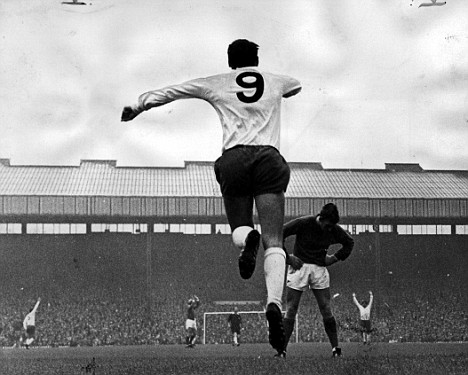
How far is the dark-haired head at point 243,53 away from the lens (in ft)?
19.0

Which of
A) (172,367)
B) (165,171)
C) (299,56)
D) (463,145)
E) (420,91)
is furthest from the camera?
(165,171)

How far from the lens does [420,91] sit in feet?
63.7

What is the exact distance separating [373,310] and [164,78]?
11.0 m

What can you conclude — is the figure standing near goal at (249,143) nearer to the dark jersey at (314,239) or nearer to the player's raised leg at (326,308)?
the dark jersey at (314,239)

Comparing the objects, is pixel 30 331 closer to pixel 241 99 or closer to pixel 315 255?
pixel 315 255

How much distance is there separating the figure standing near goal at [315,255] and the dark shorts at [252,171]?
1.81m

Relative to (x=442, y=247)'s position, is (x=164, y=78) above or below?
above

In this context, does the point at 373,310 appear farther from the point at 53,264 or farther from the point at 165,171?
the point at 53,264

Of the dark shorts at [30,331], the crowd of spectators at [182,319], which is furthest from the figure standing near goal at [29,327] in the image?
the crowd of spectators at [182,319]

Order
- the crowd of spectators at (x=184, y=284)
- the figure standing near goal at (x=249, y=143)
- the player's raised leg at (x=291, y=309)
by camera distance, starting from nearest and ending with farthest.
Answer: the figure standing near goal at (x=249, y=143)
the player's raised leg at (x=291, y=309)
the crowd of spectators at (x=184, y=284)

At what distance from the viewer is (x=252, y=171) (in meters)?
5.61

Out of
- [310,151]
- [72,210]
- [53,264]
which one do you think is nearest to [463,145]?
[310,151]

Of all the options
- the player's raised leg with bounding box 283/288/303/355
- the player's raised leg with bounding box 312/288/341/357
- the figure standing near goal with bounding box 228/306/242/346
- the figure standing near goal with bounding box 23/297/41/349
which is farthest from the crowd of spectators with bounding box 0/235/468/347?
the player's raised leg with bounding box 283/288/303/355

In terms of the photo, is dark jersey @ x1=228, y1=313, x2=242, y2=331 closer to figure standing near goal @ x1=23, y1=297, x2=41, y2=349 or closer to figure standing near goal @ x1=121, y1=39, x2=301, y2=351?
figure standing near goal @ x1=23, y1=297, x2=41, y2=349
